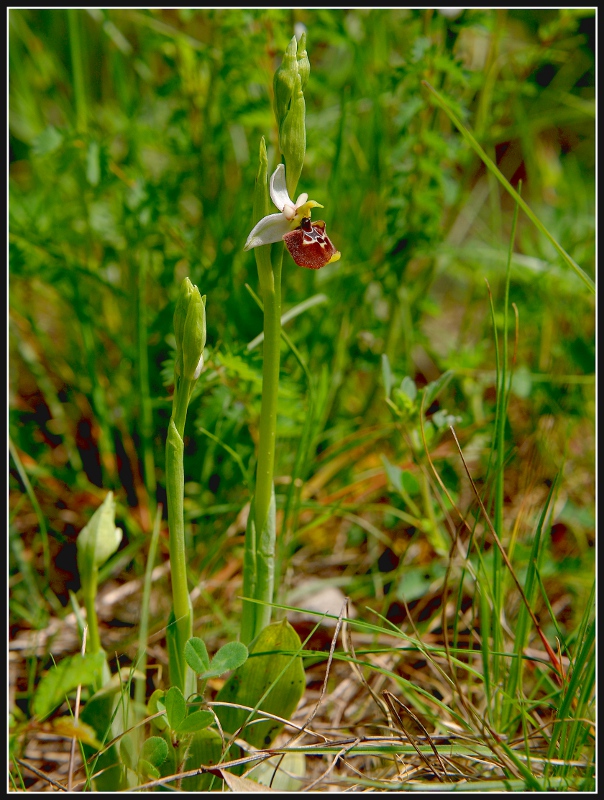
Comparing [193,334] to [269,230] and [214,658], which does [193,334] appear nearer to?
[269,230]

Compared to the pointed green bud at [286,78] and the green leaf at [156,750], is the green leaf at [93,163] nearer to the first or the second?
the pointed green bud at [286,78]

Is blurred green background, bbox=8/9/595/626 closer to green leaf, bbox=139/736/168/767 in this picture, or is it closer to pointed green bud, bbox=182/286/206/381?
pointed green bud, bbox=182/286/206/381

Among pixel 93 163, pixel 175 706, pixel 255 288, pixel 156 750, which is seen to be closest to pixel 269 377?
pixel 175 706

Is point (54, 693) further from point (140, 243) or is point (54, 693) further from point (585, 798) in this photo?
point (140, 243)

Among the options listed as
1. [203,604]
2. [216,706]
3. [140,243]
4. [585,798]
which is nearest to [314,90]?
[140,243]

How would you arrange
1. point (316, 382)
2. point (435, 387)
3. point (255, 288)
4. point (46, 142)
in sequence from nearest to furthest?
1. point (435, 387)
2. point (316, 382)
3. point (46, 142)
4. point (255, 288)

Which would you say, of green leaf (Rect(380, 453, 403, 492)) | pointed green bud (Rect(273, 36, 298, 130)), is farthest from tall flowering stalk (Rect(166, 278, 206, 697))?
green leaf (Rect(380, 453, 403, 492))
